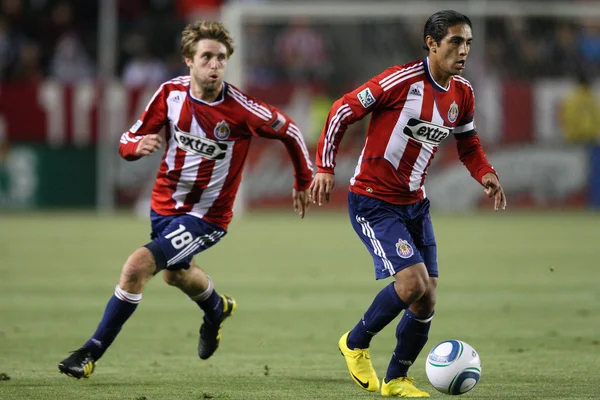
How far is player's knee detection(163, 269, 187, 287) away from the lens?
7.30m

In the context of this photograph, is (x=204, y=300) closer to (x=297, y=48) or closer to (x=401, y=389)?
(x=401, y=389)

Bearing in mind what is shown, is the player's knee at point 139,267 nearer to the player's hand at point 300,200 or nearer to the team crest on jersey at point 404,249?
the player's hand at point 300,200

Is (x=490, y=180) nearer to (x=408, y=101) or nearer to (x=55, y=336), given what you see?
(x=408, y=101)

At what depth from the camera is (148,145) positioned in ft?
20.8

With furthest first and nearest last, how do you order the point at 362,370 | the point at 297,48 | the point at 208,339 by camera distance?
1. the point at 297,48
2. the point at 208,339
3. the point at 362,370

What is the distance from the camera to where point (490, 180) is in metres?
6.50

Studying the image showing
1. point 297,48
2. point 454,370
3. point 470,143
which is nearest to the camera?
point 454,370

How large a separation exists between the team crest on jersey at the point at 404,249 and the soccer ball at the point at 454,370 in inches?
22.7

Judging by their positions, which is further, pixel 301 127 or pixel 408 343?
pixel 301 127

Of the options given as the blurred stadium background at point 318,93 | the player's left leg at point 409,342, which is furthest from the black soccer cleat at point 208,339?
the blurred stadium background at point 318,93

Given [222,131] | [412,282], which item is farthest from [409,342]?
[222,131]

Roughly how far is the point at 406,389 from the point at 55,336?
3.34m

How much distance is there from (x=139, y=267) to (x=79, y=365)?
0.70 metres

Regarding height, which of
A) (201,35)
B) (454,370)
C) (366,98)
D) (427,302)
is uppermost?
(201,35)
